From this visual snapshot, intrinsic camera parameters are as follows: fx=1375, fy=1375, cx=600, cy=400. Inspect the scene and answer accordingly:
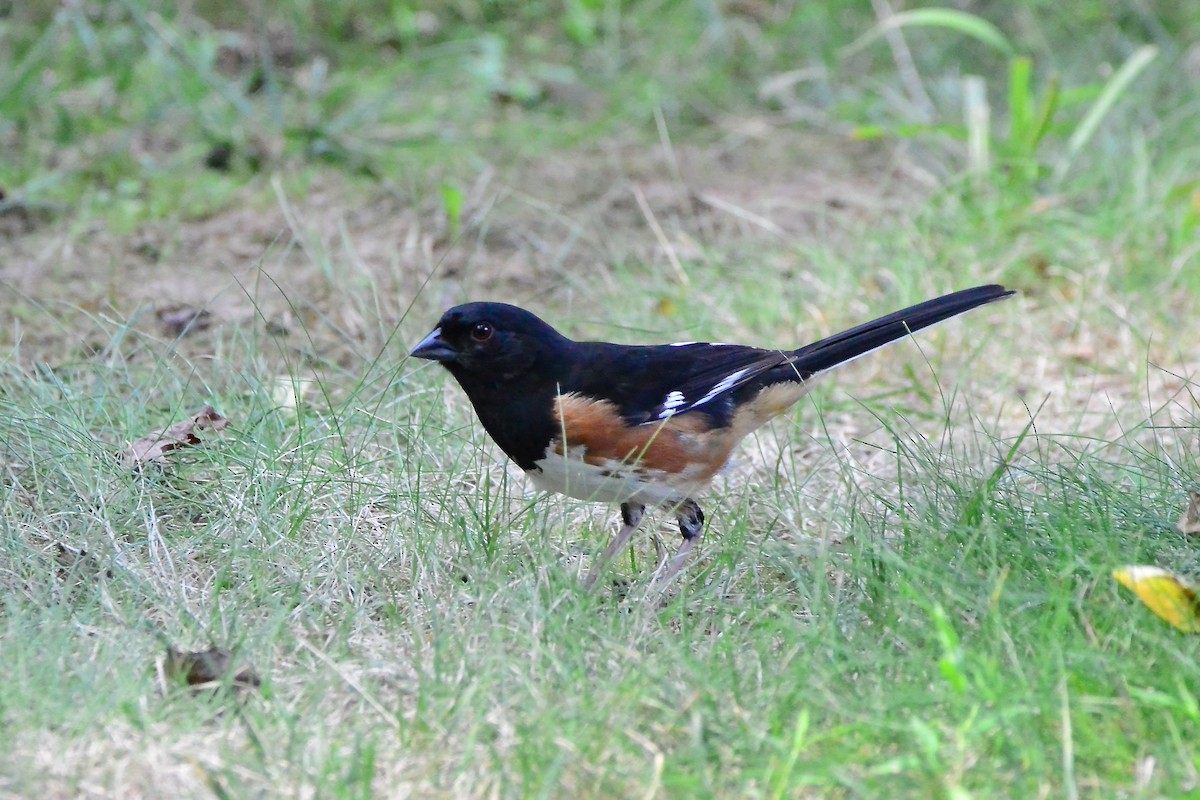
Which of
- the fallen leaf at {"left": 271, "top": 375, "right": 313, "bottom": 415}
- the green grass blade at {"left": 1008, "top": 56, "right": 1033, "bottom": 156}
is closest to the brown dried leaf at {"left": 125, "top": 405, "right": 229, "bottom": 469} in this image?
the fallen leaf at {"left": 271, "top": 375, "right": 313, "bottom": 415}

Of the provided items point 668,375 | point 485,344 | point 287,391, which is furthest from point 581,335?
point 485,344

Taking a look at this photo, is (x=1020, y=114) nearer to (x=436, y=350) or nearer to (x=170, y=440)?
(x=436, y=350)

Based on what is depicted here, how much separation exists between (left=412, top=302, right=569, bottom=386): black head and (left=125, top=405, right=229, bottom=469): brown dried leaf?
0.68m

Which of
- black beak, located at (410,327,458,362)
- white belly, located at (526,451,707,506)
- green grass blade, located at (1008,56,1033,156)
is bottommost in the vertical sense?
white belly, located at (526,451,707,506)

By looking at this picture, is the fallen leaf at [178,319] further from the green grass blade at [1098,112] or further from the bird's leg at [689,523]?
the green grass blade at [1098,112]

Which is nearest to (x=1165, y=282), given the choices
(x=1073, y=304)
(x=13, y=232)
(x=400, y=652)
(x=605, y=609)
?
(x=1073, y=304)

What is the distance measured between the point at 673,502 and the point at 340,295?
1.81 metres

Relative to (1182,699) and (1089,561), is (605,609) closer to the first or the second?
(1089,561)

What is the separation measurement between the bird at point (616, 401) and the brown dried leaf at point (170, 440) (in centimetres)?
64

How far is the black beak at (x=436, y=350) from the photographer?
307 cm

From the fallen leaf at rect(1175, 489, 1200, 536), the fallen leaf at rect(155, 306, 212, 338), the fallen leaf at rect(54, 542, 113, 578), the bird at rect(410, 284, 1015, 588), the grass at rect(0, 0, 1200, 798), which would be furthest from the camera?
the fallen leaf at rect(155, 306, 212, 338)

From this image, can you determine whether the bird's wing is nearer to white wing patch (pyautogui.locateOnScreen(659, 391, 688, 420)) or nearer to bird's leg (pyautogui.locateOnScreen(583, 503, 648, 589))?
white wing patch (pyautogui.locateOnScreen(659, 391, 688, 420))

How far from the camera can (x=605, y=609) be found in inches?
113

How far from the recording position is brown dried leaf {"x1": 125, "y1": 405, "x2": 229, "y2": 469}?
10.7 ft
